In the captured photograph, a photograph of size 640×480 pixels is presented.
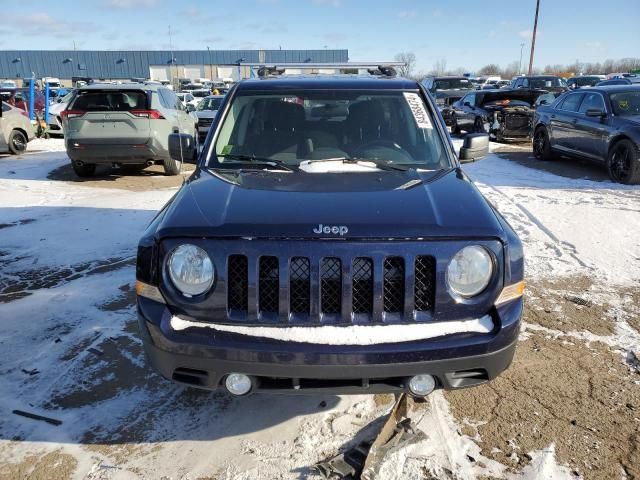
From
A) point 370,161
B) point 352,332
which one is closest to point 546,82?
point 370,161

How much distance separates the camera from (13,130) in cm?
1369

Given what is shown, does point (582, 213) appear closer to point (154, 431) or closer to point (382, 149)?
point (382, 149)

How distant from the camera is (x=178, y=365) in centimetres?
237

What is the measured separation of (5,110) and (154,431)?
13758 mm

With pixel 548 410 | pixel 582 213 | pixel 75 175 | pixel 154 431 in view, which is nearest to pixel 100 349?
pixel 154 431

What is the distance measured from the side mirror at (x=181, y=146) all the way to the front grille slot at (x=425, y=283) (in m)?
2.34

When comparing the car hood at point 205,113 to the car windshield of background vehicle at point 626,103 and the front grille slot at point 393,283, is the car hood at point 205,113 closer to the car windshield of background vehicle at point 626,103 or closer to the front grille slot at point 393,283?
the car windshield of background vehicle at point 626,103

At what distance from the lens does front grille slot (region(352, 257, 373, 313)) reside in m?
2.34

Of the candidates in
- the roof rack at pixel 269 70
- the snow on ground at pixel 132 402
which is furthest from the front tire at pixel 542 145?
the roof rack at pixel 269 70

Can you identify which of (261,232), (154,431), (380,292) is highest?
(261,232)

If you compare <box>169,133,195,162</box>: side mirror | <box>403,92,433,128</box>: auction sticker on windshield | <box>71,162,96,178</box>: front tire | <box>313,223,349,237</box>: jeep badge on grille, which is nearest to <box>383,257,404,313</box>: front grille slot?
<box>313,223,349,237</box>: jeep badge on grille

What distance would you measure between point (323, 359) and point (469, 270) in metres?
0.79

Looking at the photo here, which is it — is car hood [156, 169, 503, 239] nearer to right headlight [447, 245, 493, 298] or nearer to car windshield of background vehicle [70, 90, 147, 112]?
right headlight [447, 245, 493, 298]

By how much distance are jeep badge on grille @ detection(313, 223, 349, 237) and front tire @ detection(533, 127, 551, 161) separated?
36.2 ft
